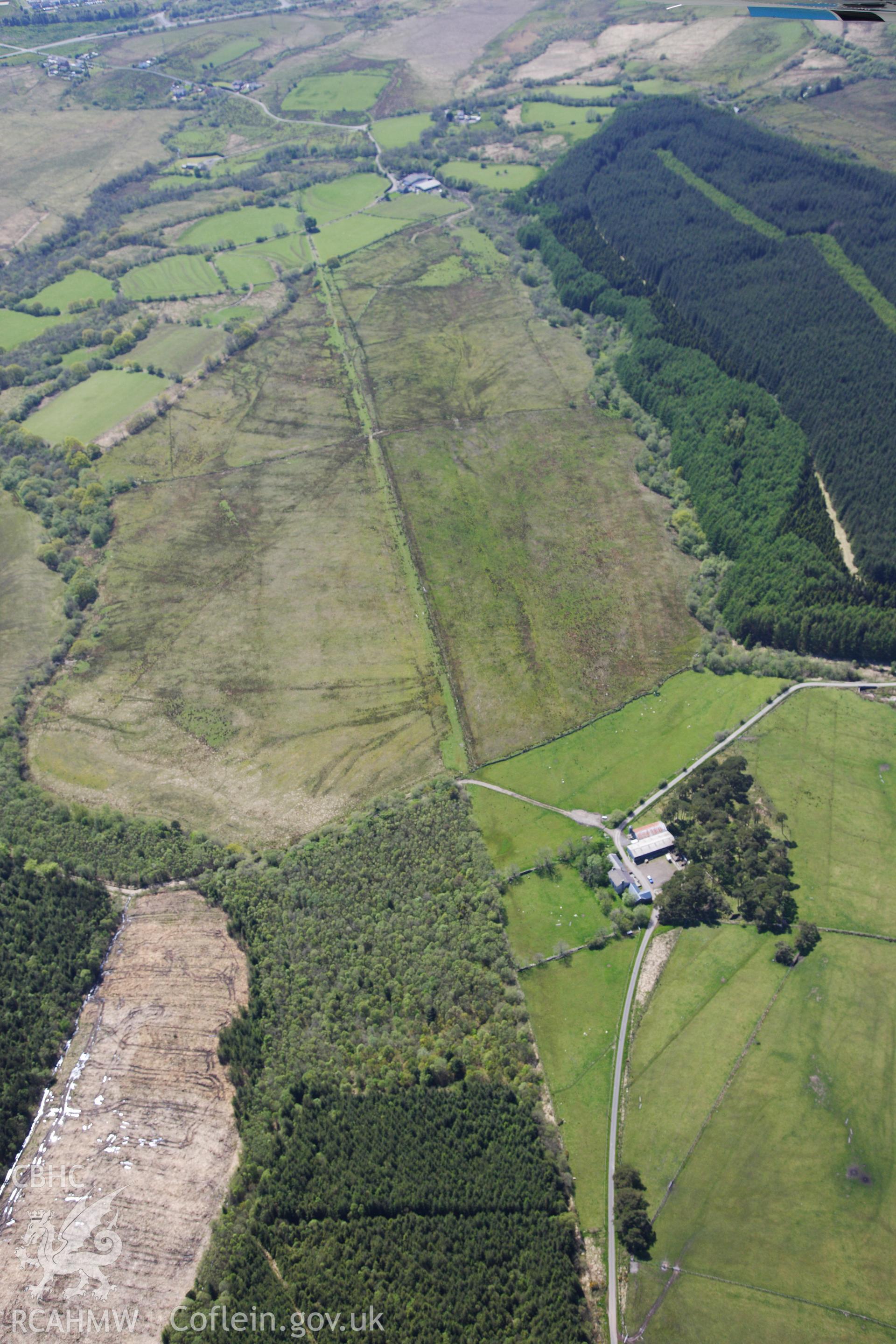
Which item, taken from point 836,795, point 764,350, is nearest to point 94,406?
point 764,350

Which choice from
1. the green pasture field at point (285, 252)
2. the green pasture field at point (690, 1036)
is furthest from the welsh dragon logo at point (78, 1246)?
the green pasture field at point (285, 252)

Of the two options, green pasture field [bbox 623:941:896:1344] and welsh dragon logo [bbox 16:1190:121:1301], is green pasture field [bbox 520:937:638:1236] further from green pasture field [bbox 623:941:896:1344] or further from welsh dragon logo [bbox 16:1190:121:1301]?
welsh dragon logo [bbox 16:1190:121:1301]

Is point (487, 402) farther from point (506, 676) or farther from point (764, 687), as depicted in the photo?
point (764, 687)

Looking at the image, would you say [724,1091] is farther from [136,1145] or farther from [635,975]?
[136,1145]

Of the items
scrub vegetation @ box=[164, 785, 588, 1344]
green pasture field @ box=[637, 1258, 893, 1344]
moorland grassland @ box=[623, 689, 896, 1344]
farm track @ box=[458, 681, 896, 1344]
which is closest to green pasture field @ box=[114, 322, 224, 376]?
farm track @ box=[458, 681, 896, 1344]

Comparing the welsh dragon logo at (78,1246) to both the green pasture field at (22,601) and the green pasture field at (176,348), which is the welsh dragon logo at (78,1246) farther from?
the green pasture field at (176,348)
